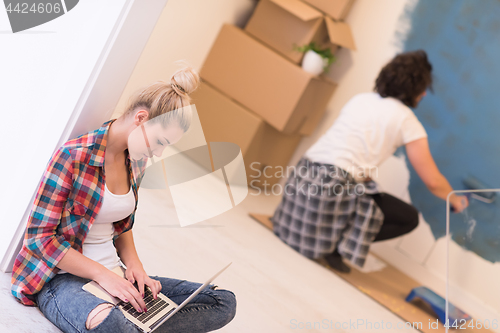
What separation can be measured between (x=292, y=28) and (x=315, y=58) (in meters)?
0.21

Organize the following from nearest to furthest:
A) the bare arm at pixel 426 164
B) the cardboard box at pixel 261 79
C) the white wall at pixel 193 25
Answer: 1. the bare arm at pixel 426 164
2. the white wall at pixel 193 25
3. the cardboard box at pixel 261 79

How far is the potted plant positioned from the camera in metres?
2.20

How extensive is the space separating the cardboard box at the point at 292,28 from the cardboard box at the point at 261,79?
100 mm

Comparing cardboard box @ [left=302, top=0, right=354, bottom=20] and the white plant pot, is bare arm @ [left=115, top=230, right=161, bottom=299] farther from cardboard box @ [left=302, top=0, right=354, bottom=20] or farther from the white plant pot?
cardboard box @ [left=302, top=0, right=354, bottom=20]

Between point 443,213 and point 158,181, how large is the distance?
62.7 inches

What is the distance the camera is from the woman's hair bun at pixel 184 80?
75cm

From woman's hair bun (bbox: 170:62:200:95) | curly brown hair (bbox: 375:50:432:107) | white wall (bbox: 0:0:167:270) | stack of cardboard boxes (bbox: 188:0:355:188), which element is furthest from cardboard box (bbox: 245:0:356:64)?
woman's hair bun (bbox: 170:62:200:95)

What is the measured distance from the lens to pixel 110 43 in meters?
0.93

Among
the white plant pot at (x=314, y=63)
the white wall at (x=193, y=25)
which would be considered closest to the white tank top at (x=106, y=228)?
the white wall at (x=193, y=25)

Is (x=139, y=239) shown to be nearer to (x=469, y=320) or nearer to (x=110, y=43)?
(x=110, y=43)

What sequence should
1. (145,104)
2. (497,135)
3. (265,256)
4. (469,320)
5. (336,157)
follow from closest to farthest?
(145,104) < (469,320) < (265,256) < (336,157) < (497,135)

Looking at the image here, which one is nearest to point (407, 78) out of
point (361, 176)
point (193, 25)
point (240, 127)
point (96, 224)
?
point (361, 176)

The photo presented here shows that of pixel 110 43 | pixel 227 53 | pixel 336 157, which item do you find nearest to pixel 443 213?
pixel 336 157

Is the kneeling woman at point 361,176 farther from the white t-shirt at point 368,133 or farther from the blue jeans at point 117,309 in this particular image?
the blue jeans at point 117,309
